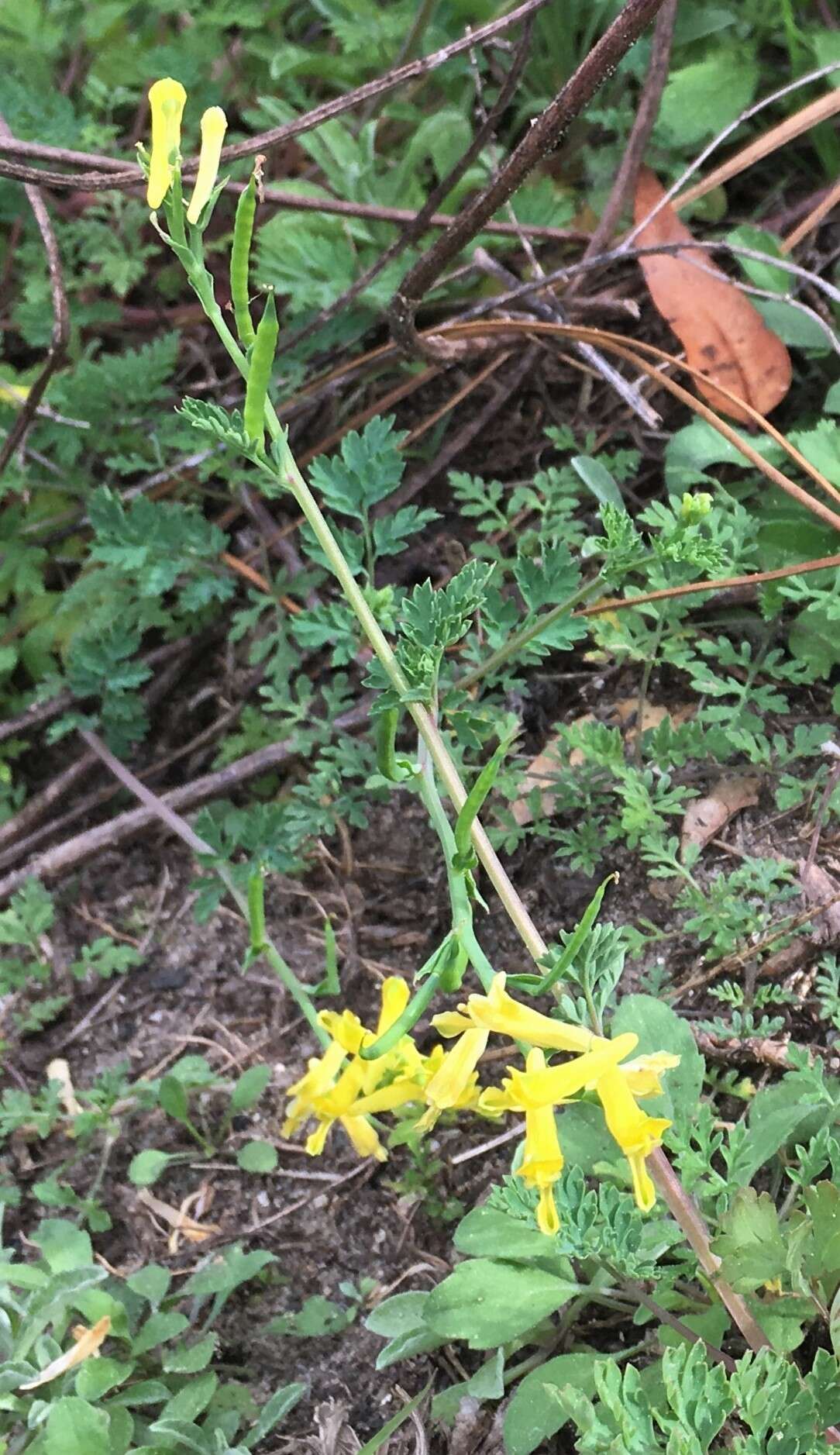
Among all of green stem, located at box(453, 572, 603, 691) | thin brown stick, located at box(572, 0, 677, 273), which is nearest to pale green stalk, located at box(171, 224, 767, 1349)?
green stem, located at box(453, 572, 603, 691)

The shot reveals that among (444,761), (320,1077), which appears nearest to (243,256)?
(444,761)

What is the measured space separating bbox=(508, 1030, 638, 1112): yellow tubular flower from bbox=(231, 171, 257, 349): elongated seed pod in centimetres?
78

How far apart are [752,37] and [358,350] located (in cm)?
108

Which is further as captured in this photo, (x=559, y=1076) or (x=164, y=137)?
(x=164, y=137)

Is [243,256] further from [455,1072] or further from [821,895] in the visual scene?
[821,895]

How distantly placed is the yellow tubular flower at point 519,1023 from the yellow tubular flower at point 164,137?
33.1 inches

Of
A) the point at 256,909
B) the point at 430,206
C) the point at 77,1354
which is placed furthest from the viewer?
the point at 430,206

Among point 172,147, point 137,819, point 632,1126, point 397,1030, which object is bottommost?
point 137,819

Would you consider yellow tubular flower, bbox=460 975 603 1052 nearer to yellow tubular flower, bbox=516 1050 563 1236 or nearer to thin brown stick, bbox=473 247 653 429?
yellow tubular flower, bbox=516 1050 563 1236

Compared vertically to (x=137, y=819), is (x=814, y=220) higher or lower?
higher

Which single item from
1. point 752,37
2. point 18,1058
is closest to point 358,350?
point 752,37

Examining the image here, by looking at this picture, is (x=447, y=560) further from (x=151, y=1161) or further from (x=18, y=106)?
(x=18, y=106)

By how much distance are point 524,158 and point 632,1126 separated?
146 cm

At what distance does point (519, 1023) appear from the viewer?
1040 mm
